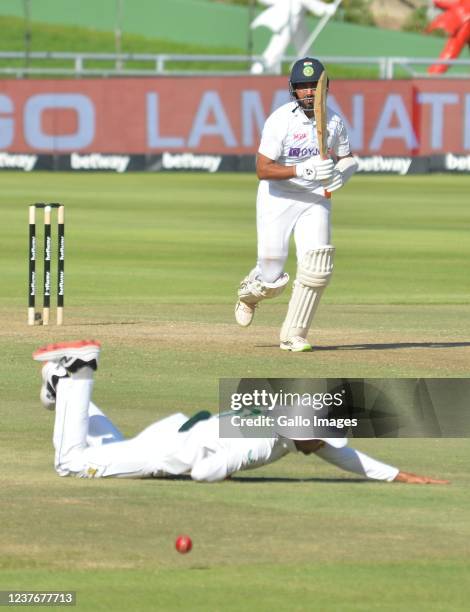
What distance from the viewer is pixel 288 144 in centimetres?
1363

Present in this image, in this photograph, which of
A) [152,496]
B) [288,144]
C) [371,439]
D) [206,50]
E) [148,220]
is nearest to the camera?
[152,496]

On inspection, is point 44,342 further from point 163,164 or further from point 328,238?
point 163,164

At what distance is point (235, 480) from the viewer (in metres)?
8.96

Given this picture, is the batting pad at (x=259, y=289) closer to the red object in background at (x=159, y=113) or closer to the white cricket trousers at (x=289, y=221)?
the white cricket trousers at (x=289, y=221)

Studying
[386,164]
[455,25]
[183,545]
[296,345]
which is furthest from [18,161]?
[183,545]

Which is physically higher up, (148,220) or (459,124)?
(459,124)

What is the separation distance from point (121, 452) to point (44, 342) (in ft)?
18.2

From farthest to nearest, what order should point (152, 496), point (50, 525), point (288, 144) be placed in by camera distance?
point (288, 144), point (152, 496), point (50, 525)

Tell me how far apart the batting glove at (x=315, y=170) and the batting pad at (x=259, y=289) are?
3.19 ft

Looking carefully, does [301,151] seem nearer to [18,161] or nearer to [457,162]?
[457,162]

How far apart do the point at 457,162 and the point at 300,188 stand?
94.6 ft

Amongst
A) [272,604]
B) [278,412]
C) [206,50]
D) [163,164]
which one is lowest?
[272,604]

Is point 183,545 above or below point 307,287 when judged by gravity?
below

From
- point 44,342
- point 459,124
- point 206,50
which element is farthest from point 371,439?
point 206,50
